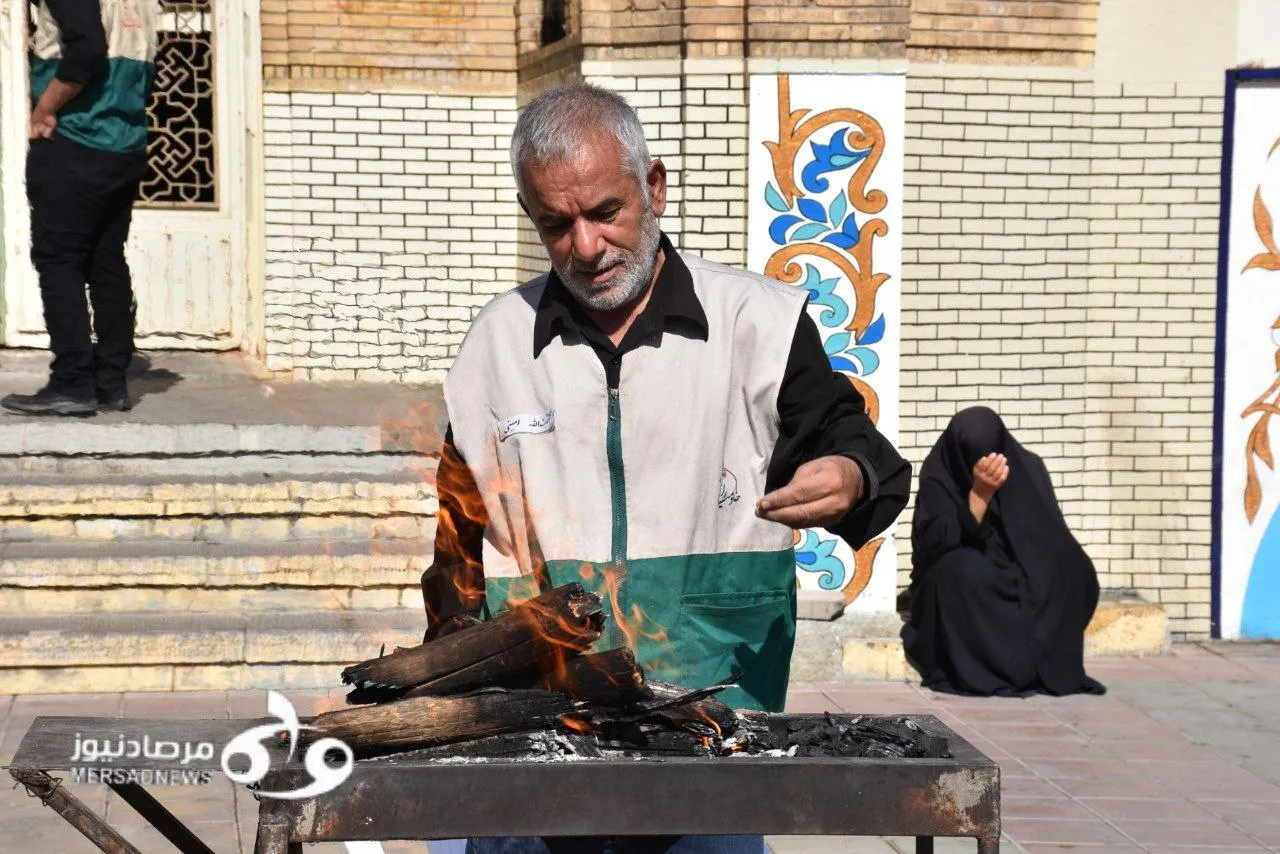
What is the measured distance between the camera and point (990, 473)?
7871mm

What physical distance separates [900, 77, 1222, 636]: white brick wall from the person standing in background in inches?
160

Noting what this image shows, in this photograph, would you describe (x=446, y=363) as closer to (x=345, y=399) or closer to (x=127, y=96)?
(x=345, y=399)

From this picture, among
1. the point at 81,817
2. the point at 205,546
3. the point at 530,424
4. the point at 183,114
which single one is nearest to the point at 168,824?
the point at 81,817

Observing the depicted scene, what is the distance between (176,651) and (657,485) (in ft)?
15.4

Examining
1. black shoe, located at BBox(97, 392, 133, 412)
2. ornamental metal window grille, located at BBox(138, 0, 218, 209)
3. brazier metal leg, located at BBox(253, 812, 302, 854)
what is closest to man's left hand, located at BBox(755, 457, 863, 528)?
brazier metal leg, located at BBox(253, 812, 302, 854)

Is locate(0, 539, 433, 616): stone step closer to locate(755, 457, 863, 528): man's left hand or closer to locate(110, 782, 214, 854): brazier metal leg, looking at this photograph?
locate(110, 782, 214, 854): brazier metal leg

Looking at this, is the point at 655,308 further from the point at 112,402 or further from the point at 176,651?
the point at 112,402

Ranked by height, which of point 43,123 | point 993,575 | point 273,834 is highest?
point 43,123

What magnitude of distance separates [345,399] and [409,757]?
22.6 feet

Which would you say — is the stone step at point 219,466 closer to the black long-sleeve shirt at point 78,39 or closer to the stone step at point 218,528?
the stone step at point 218,528

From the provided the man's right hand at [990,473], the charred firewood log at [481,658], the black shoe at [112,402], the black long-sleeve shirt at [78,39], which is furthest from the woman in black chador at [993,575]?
the charred firewood log at [481,658]

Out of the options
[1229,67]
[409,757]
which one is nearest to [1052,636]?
[1229,67]

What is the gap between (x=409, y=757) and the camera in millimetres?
2846

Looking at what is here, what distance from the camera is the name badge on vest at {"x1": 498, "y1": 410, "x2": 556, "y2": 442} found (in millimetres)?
3203
